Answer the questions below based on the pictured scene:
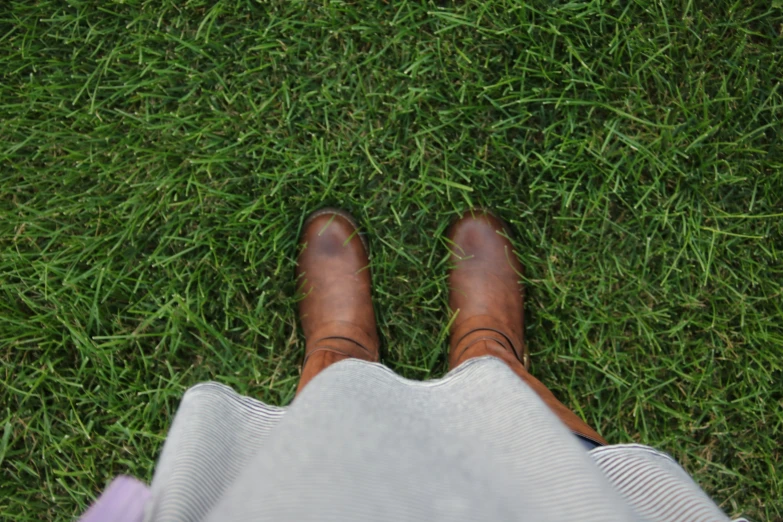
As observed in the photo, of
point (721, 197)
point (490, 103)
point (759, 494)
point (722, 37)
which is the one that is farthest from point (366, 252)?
point (759, 494)

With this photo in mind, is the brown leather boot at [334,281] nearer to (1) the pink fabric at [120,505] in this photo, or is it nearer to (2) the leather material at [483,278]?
(2) the leather material at [483,278]

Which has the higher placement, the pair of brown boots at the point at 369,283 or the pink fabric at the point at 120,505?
the pink fabric at the point at 120,505

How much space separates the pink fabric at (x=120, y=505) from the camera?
0.67m

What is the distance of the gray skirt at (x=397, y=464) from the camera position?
664 mm

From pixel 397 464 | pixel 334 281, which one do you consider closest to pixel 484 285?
pixel 334 281

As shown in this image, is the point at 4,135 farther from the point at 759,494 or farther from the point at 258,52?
the point at 759,494

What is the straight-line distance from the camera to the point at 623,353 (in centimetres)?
142

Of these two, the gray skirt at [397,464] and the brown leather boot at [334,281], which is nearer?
the gray skirt at [397,464]

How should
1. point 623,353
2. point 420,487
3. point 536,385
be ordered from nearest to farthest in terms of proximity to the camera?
point 420,487
point 536,385
point 623,353

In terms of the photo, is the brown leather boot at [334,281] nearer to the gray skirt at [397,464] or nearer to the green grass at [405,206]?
the green grass at [405,206]

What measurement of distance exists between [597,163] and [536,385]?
608mm

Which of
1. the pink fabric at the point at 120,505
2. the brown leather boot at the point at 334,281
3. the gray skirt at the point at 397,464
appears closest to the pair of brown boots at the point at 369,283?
the brown leather boot at the point at 334,281

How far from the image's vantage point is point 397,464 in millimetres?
724

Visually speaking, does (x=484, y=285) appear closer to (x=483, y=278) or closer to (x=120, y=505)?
(x=483, y=278)
